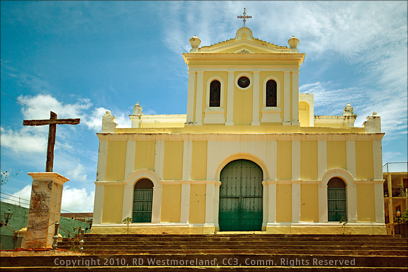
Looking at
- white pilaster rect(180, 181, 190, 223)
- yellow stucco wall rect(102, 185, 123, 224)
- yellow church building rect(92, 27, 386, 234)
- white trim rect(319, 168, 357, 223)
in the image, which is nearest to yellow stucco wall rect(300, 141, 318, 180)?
yellow church building rect(92, 27, 386, 234)

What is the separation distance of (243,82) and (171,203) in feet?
22.7

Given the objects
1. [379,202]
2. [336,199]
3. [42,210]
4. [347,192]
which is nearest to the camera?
[42,210]

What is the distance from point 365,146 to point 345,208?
9.86ft

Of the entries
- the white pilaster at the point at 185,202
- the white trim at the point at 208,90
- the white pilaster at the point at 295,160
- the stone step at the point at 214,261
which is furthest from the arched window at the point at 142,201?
the stone step at the point at 214,261

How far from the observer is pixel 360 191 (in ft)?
76.5

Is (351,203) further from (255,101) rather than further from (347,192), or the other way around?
(255,101)

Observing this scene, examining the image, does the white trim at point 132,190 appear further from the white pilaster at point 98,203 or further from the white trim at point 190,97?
the white trim at point 190,97

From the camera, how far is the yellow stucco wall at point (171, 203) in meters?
23.6

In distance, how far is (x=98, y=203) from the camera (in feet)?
78.6

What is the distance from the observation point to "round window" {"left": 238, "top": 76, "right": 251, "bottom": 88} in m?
25.4

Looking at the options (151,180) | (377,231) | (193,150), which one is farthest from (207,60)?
(377,231)

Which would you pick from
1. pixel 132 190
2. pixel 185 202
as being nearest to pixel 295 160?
pixel 185 202

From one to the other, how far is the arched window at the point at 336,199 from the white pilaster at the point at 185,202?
6.44m

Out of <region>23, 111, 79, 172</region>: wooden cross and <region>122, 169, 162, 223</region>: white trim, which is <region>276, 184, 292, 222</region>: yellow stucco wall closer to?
<region>122, 169, 162, 223</region>: white trim
